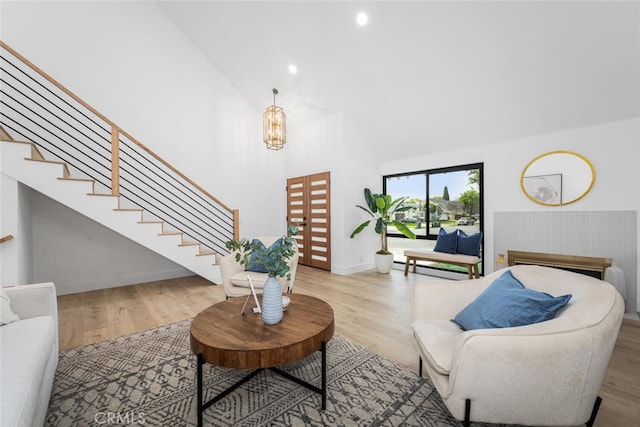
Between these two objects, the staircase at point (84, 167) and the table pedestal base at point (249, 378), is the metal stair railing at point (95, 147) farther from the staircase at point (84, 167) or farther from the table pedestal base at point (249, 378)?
the table pedestal base at point (249, 378)

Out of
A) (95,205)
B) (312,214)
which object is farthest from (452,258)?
(95,205)

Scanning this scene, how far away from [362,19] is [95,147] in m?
4.30

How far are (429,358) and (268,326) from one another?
3.11 feet

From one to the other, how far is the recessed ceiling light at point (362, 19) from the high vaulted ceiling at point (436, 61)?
0.22ft

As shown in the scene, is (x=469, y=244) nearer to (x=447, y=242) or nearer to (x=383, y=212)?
(x=447, y=242)

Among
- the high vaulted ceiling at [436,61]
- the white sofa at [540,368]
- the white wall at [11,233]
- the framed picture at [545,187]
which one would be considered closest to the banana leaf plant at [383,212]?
the high vaulted ceiling at [436,61]

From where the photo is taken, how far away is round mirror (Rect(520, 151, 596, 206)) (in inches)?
133

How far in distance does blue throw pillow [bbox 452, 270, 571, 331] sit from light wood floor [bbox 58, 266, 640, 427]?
741 mm

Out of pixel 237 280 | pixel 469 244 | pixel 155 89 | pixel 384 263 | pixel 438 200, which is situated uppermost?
pixel 155 89

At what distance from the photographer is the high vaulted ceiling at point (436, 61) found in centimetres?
265

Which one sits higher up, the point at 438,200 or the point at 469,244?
the point at 438,200

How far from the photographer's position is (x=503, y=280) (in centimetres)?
162

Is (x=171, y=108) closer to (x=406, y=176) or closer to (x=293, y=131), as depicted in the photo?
(x=293, y=131)

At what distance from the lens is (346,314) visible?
2998mm
